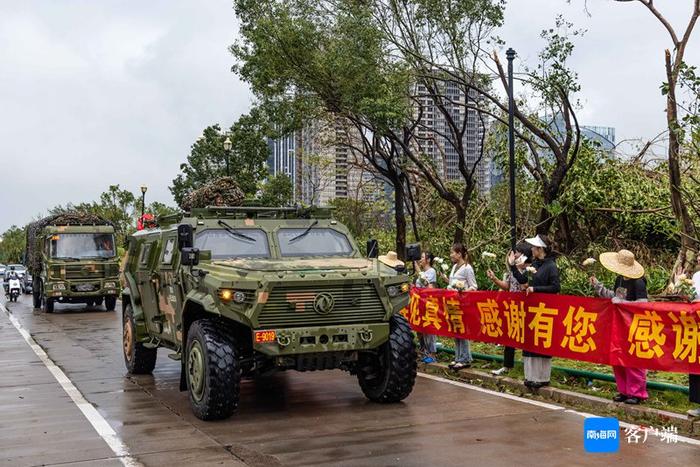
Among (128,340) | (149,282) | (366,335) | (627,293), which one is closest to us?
(366,335)

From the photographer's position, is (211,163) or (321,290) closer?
(321,290)

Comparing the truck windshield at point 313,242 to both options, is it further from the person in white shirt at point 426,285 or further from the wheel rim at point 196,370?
the person in white shirt at point 426,285

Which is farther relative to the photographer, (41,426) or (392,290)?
(392,290)

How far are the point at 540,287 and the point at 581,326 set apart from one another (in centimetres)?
79

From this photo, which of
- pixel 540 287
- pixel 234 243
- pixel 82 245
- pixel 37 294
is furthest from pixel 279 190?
pixel 540 287

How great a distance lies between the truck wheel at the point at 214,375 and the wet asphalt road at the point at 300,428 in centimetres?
17

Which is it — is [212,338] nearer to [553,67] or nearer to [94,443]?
[94,443]

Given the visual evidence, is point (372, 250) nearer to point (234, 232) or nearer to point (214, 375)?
point (234, 232)

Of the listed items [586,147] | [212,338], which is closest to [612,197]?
[586,147]

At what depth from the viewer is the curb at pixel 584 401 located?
754 cm

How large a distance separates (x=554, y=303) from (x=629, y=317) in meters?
1.08

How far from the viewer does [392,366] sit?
8648mm

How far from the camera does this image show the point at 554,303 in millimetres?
9328

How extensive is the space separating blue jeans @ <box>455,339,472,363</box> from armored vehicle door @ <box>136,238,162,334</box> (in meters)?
4.18
